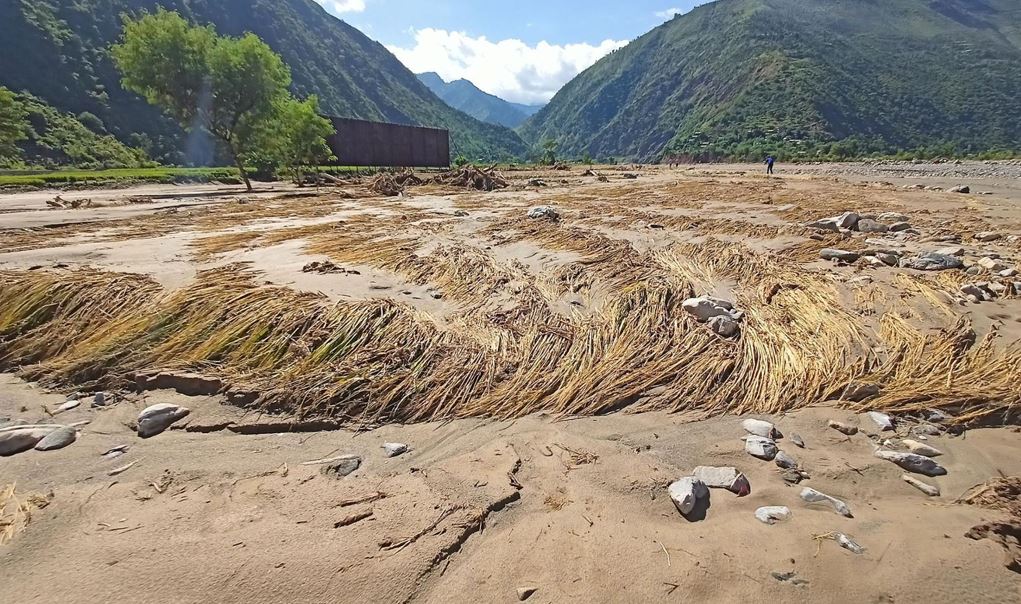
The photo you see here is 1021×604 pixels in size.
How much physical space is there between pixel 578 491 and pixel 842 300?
4.56 metres

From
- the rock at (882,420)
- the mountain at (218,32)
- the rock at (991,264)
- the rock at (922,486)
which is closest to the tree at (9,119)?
the rock at (882,420)

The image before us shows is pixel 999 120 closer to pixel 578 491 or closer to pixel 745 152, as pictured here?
pixel 745 152

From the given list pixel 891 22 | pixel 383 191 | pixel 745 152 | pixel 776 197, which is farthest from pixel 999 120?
pixel 383 191

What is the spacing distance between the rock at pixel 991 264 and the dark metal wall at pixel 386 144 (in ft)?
163

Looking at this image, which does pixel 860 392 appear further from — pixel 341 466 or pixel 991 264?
pixel 991 264

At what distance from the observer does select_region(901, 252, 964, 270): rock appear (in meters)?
6.11

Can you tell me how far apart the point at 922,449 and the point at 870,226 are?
341 inches

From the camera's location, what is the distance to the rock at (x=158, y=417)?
2876mm

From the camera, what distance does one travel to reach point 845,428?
2.91 meters

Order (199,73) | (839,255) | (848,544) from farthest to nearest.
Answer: (199,73)
(839,255)
(848,544)

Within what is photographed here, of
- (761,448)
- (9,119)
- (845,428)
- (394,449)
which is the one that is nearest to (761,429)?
(761,448)

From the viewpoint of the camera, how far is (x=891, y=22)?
5037 inches

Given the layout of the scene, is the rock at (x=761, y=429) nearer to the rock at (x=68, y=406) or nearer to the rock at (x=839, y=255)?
the rock at (x=68, y=406)

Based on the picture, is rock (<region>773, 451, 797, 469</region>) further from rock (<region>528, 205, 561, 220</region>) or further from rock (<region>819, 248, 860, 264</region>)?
rock (<region>528, 205, 561, 220</region>)
